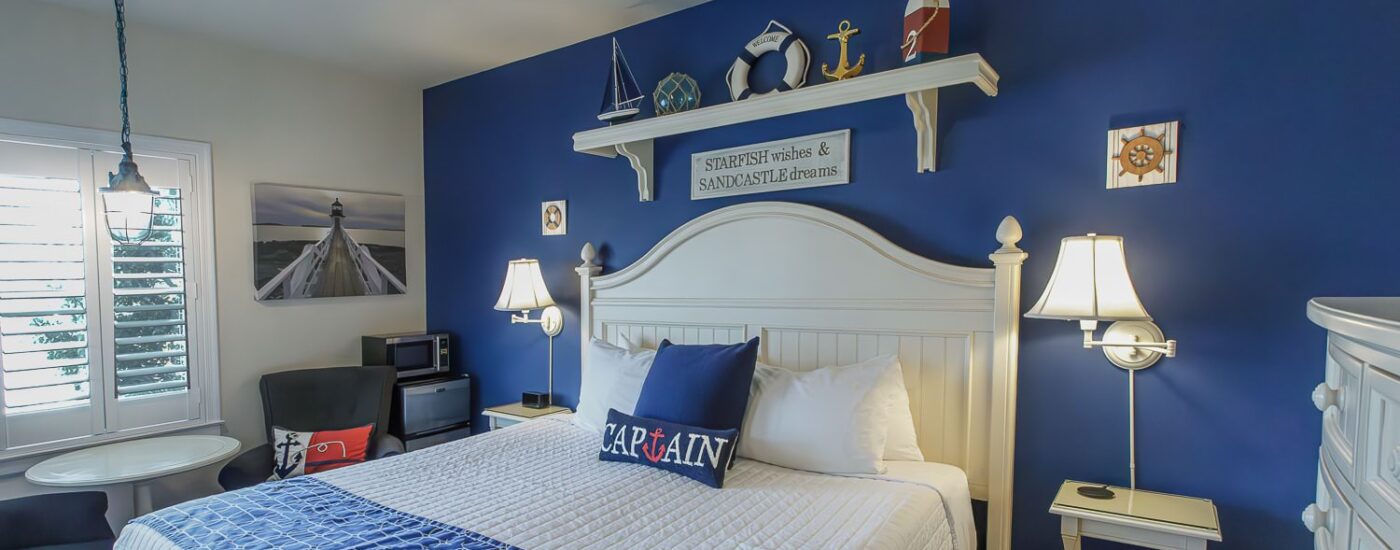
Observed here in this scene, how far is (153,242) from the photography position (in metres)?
3.02

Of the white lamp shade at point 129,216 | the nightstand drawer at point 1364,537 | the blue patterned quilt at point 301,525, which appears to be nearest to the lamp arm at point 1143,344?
the nightstand drawer at point 1364,537

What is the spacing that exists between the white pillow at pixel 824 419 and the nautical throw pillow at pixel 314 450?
75.7 inches

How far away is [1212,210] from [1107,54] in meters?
0.55

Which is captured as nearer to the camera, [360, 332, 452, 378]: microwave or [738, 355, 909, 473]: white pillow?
[738, 355, 909, 473]: white pillow

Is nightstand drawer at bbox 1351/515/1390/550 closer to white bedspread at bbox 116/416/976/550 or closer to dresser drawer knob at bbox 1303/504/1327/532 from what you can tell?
dresser drawer knob at bbox 1303/504/1327/532

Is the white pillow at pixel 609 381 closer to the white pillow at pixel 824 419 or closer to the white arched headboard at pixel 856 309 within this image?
the white arched headboard at pixel 856 309

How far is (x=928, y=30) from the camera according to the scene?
214 centimetres

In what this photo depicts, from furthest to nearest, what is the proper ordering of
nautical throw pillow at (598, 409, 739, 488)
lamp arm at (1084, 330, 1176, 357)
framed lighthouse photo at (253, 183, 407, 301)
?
framed lighthouse photo at (253, 183, 407, 301)
nautical throw pillow at (598, 409, 739, 488)
lamp arm at (1084, 330, 1176, 357)

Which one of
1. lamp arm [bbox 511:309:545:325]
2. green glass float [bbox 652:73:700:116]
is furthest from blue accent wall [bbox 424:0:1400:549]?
lamp arm [bbox 511:309:545:325]

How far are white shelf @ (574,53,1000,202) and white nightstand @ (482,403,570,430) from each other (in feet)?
4.19

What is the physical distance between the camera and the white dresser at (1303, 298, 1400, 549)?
0.84m

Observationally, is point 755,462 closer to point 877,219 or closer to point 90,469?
point 877,219

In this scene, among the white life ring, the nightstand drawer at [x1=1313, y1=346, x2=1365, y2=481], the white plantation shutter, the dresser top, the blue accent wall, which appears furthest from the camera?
the white plantation shutter

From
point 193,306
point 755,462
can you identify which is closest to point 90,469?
point 193,306
